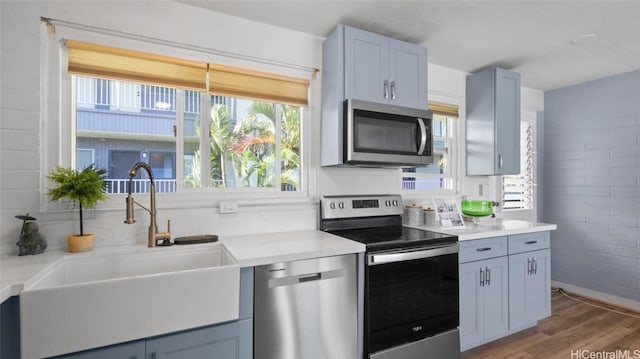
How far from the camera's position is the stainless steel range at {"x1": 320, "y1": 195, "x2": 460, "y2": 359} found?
183 centimetres

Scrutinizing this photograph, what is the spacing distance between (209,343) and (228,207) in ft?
2.87

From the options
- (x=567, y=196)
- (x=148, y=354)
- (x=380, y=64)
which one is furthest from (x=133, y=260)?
(x=567, y=196)

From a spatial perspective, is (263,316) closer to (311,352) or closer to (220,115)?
(311,352)

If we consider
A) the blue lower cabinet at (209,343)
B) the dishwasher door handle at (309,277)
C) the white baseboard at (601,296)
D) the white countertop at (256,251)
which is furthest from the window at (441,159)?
the blue lower cabinet at (209,343)

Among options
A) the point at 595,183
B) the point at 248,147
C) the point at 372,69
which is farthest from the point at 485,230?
the point at 595,183

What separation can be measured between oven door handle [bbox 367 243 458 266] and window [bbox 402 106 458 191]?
3.27 ft

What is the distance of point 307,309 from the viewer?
5.37 ft

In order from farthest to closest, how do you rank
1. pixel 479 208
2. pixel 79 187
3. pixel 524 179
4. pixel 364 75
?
pixel 524 179, pixel 479 208, pixel 364 75, pixel 79 187

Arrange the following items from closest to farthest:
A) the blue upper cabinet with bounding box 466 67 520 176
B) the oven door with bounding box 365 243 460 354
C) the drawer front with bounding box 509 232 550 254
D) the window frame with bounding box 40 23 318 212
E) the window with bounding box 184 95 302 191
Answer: the window frame with bounding box 40 23 318 212, the oven door with bounding box 365 243 460 354, the window with bounding box 184 95 302 191, the drawer front with bounding box 509 232 550 254, the blue upper cabinet with bounding box 466 67 520 176

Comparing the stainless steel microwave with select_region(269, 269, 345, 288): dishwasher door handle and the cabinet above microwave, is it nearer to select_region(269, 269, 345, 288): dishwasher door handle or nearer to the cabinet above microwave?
the cabinet above microwave

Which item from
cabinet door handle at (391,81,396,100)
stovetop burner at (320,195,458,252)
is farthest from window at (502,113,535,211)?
cabinet door handle at (391,81,396,100)

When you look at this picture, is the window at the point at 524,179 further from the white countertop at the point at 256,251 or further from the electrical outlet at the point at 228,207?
the electrical outlet at the point at 228,207

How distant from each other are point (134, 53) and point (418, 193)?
245 cm

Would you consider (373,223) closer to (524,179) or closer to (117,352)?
(117,352)
